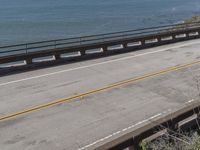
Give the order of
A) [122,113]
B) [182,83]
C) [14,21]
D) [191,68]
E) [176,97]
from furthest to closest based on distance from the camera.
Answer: [14,21] → [191,68] → [182,83] → [176,97] → [122,113]

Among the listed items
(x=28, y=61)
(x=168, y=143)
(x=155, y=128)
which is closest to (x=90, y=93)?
(x=28, y=61)

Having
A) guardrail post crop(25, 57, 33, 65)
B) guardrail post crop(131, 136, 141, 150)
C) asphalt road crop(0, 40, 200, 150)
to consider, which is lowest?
asphalt road crop(0, 40, 200, 150)

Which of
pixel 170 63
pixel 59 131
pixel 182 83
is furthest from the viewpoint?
pixel 170 63

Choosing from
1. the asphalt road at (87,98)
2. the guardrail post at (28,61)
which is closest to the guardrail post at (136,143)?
the asphalt road at (87,98)

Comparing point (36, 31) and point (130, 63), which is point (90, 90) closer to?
point (130, 63)

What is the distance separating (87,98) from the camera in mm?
14539

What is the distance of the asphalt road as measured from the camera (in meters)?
11.1

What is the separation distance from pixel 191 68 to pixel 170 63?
1.60 meters

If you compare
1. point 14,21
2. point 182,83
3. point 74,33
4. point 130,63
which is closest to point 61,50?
point 130,63

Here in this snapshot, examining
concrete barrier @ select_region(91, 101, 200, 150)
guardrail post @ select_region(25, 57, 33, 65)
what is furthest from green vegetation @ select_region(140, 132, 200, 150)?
guardrail post @ select_region(25, 57, 33, 65)

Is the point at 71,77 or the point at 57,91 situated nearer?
the point at 57,91

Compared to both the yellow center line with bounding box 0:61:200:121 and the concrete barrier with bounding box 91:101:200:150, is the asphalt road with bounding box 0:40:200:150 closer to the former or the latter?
the yellow center line with bounding box 0:61:200:121

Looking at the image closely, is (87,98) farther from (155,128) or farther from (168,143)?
(168,143)

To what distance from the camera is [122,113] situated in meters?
12.9
